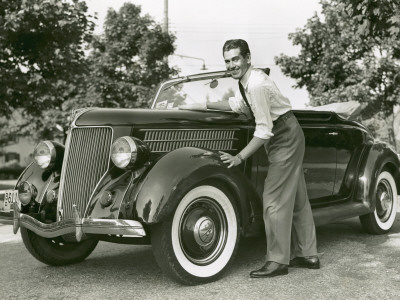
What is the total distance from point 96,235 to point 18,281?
33.0 inches

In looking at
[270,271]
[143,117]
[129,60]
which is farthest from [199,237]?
[129,60]

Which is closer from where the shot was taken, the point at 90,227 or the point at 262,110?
the point at 90,227

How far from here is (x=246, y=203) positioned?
13.3 feet

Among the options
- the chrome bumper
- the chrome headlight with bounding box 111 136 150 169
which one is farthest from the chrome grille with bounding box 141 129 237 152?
the chrome bumper

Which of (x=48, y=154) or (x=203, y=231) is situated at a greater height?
(x=48, y=154)

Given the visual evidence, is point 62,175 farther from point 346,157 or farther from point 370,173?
point 370,173

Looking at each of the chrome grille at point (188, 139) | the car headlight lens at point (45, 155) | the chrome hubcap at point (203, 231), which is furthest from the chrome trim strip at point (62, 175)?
the chrome hubcap at point (203, 231)

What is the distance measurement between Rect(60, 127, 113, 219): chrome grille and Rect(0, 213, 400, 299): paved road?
1.86 feet

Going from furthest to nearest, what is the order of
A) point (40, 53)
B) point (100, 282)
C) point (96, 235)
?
point (40, 53), point (100, 282), point (96, 235)

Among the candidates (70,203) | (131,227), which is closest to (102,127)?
(70,203)

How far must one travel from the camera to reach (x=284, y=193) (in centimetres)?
402

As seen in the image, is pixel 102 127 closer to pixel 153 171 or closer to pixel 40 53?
pixel 153 171

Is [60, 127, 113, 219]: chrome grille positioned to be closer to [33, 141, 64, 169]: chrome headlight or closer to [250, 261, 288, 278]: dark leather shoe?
[33, 141, 64, 169]: chrome headlight

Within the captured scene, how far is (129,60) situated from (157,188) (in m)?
21.2
